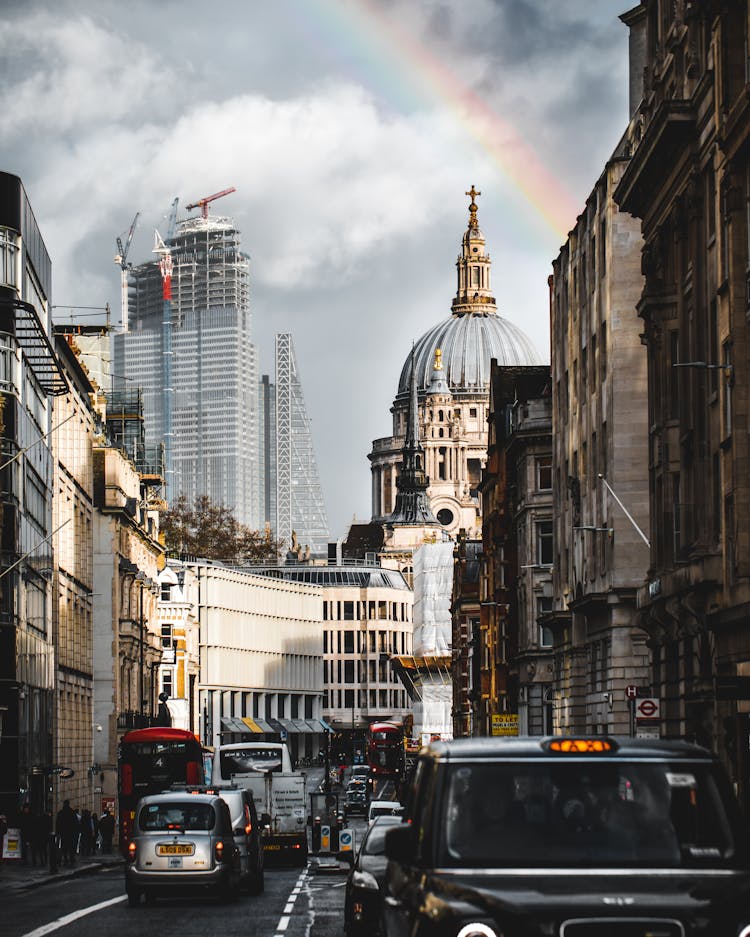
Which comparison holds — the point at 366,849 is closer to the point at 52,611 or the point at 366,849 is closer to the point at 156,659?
the point at 52,611

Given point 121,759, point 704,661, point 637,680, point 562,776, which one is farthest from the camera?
point 121,759

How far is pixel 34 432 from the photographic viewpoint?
7575cm

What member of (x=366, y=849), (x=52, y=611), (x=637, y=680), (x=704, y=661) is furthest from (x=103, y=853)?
(x=366, y=849)

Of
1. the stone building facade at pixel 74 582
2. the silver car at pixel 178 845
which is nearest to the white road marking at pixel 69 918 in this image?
the silver car at pixel 178 845

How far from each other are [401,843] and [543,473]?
79280 mm

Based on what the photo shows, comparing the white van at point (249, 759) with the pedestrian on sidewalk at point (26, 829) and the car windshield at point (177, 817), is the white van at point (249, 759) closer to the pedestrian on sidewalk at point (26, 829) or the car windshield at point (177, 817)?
the pedestrian on sidewalk at point (26, 829)

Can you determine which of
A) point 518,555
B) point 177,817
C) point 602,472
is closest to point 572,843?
point 177,817

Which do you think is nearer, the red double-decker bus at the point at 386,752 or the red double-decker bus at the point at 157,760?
the red double-decker bus at the point at 157,760

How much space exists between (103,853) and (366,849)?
173ft

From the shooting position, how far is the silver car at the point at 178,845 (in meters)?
36.2

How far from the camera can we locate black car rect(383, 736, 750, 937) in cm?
1302

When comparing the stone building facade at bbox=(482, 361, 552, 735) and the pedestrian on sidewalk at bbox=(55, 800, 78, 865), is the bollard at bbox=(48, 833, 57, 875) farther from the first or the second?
the stone building facade at bbox=(482, 361, 552, 735)

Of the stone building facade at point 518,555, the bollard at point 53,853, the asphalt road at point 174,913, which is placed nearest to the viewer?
the asphalt road at point 174,913

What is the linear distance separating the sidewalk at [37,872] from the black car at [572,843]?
31.9 meters
